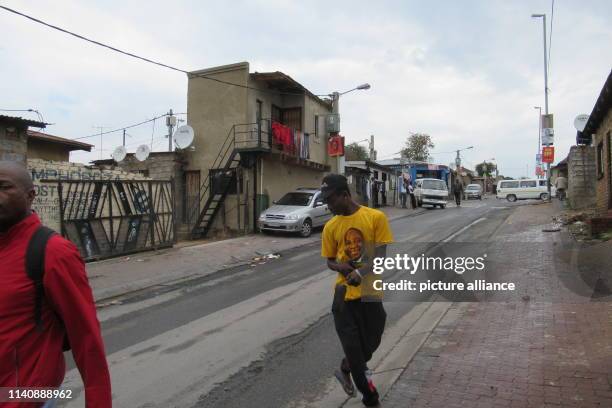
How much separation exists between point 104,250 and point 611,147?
13.7 m

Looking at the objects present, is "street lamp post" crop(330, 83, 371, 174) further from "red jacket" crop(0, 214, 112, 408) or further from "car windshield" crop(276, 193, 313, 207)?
"red jacket" crop(0, 214, 112, 408)

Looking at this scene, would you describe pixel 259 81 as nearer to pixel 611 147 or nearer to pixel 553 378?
pixel 611 147

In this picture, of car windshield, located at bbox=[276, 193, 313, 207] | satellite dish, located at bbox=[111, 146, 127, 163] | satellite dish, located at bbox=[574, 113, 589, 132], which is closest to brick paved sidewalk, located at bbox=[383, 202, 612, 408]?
car windshield, located at bbox=[276, 193, 313, 207]

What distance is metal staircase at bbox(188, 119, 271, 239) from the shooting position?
19156 mm

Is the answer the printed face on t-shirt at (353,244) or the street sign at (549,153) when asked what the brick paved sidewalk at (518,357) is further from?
the street sign at (549,153)

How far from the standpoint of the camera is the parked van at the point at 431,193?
28828 mm

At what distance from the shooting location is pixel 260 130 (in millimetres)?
18469

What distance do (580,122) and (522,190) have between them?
2106 centimetres

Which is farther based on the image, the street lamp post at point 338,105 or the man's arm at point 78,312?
the street lamp post at point 338,105

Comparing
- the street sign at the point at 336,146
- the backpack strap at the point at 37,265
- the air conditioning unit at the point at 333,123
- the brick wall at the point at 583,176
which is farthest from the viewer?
the air conditioning unit at the point at 333,123

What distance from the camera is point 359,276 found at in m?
3.61

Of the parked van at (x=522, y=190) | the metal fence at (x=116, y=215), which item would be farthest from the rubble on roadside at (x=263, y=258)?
the parked van at (x=522, y=190)

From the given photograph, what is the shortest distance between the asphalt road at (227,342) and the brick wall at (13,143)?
5586 mm

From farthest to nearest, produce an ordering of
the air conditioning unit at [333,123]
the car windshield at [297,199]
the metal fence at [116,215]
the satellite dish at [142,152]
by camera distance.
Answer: the air conditioning unit at [333,123] → the satellite dish at [142,152] → the car windshield at [297,199] → the metal fence at [116,215]
